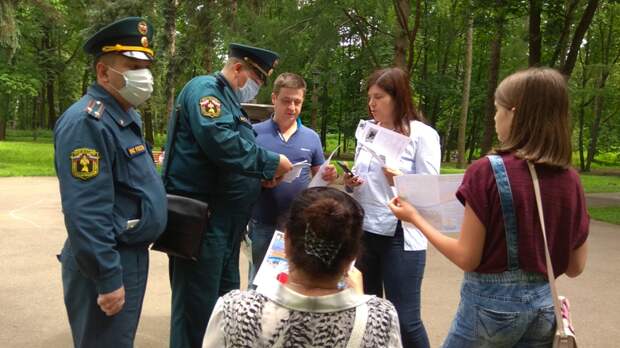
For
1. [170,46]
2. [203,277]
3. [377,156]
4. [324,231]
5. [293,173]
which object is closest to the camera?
[324,231]

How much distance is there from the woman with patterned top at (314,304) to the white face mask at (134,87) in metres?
1.31

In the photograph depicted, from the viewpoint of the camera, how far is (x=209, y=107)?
3.01 metres

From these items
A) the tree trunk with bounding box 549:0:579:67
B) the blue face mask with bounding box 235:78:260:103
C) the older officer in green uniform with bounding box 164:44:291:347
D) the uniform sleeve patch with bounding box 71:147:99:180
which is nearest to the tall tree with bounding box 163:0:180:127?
the tree trunk with bounding box 549:0:579:67

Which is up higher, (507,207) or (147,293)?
(507,207)

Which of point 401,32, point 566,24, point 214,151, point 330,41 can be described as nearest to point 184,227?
point 214,151

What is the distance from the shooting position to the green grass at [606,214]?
10.3m

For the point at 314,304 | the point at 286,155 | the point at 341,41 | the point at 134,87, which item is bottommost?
the point at 314,304

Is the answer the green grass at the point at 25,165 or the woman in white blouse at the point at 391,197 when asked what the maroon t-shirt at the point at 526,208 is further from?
the green grass at the point at 25,165

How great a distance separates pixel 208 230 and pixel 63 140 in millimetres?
1172

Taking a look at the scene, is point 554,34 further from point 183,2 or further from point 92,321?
point 92,321

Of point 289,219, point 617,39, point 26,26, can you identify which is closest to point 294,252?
point 289,219

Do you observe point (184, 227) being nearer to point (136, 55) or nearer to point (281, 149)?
point (136, 55)

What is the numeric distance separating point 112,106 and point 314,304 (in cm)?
144

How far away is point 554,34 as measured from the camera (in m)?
14.0
